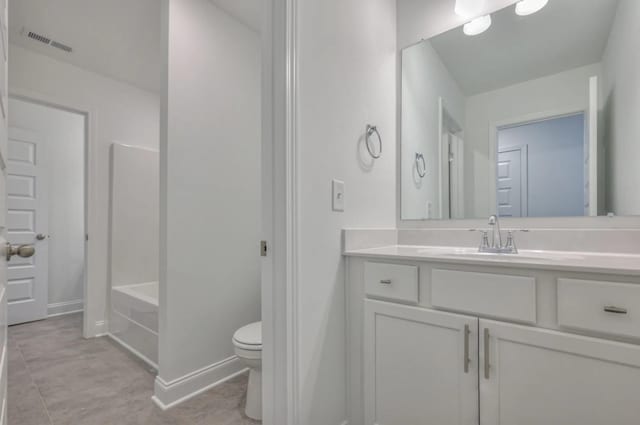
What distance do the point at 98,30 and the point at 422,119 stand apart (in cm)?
251

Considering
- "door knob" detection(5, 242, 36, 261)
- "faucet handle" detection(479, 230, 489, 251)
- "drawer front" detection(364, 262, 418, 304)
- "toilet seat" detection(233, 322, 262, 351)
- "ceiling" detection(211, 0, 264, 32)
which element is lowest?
"toilet seat" detection(233, 322, 262, 351)

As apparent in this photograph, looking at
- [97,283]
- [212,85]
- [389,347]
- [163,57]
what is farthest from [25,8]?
[389,347]

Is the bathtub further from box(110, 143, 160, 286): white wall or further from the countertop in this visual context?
the countertop

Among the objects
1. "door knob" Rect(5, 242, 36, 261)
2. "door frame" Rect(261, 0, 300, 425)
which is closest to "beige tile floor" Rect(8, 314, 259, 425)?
"door frame" Rect(261, 0, 300, 425)

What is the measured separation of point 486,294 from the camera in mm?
1047

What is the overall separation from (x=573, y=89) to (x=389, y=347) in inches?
55.6

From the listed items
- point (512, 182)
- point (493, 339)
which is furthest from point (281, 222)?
point (512, 182)

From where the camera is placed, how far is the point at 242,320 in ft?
7.00

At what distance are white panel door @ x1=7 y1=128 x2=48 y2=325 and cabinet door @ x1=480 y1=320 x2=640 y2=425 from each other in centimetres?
407

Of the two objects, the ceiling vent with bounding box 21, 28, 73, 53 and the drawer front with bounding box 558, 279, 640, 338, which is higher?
the ceiling vent with bounding box 21, 28, 73, 53

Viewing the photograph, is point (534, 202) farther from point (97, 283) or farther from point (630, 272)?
point (97, 283)

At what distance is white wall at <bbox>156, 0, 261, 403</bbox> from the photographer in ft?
5.72

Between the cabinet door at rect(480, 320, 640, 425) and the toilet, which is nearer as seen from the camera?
the cabinet door at rect(480, 320, 640, 425)

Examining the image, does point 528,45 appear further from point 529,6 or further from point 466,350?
point 466,350
